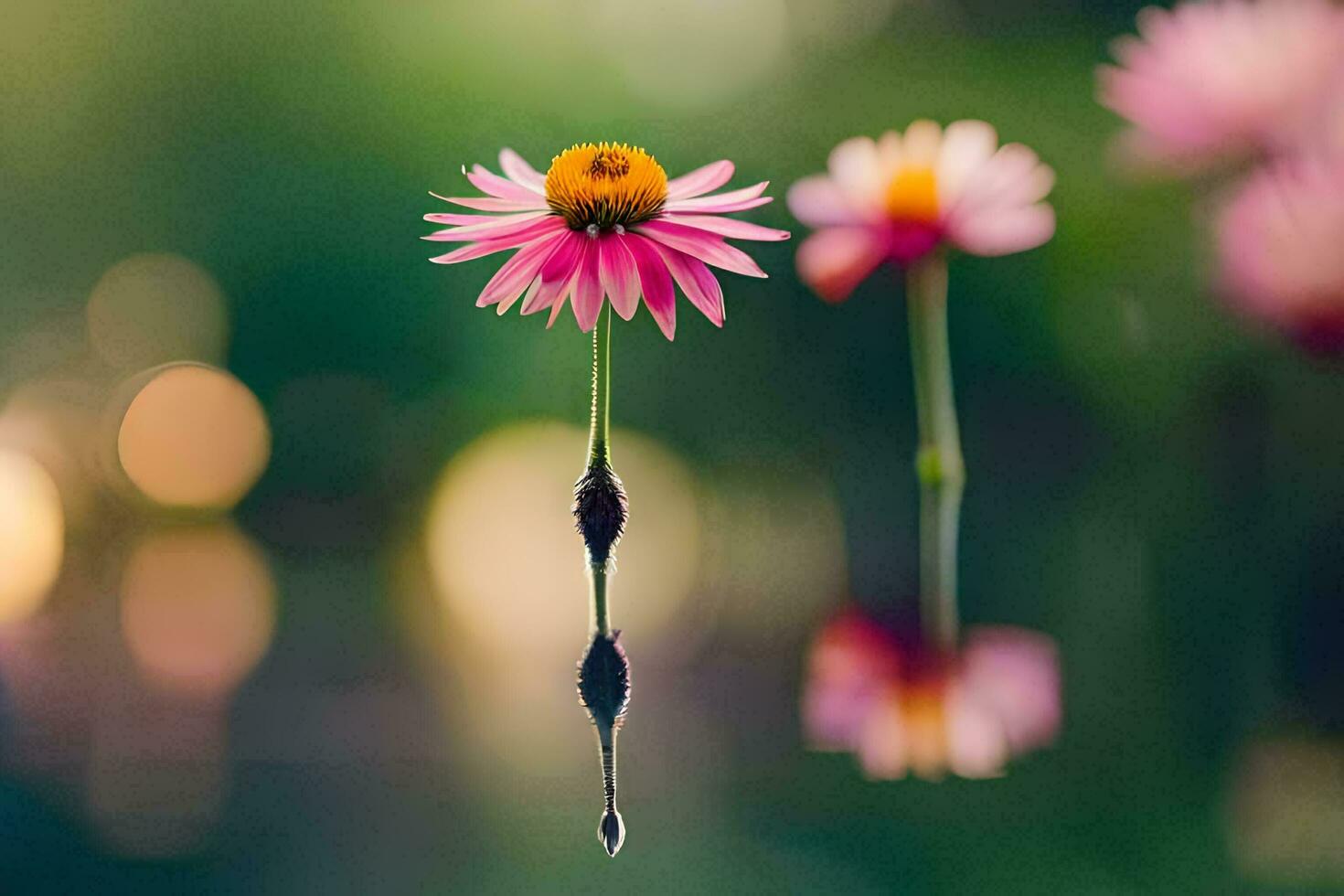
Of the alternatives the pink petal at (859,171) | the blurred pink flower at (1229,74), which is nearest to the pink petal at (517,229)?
the pink petal at (859,171)

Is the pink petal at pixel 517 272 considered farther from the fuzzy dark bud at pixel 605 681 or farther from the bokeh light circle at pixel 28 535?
the bokeh light circle at pixel 28 535

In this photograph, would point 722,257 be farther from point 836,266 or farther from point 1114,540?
point 1114,540

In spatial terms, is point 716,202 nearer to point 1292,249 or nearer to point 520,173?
point 520,173

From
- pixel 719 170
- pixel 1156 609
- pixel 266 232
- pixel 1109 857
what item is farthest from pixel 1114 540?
pixel 266 232

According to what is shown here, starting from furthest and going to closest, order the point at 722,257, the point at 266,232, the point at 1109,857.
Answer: the point at 266,232 → the point at 1109,857 → the point at 722,257

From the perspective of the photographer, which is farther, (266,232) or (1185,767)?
(266,232)

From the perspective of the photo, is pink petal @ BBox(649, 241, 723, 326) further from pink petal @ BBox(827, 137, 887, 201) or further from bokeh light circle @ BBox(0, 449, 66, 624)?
bokeh light circle @ BBox(0, 449, 66, 624)

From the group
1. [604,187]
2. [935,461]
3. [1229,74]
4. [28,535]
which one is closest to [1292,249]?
[1229,74]

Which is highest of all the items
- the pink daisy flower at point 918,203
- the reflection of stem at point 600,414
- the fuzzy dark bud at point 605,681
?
the pink daisy flower at point 918,203
